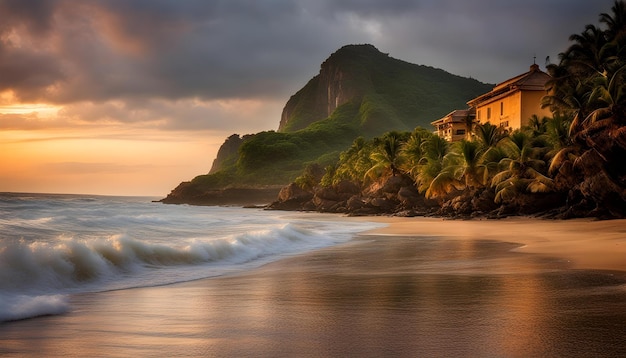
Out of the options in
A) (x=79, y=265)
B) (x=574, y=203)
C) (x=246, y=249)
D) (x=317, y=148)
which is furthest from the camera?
(x=317, y=148)

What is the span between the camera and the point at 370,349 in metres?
5.91

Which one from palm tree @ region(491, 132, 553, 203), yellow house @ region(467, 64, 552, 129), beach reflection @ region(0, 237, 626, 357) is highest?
yellow house @ region(467, 64, 552, 129)

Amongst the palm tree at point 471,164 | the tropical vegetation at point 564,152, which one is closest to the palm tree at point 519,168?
the tropical vegetation at point 564,152

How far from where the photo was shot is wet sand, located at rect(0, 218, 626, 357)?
19.7 feet

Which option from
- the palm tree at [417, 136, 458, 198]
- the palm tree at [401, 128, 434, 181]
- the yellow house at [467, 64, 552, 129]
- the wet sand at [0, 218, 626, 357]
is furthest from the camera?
the palm tree at [401, 128, 434, 181]

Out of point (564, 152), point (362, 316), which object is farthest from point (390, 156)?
point (362, 316)

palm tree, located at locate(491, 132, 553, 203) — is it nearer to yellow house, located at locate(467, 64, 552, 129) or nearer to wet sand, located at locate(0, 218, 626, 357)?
yellow house, located at locate(467, 64, 552, 129)

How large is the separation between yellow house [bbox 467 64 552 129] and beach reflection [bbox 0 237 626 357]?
152 ft

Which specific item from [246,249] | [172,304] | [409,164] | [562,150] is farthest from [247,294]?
[409,164]

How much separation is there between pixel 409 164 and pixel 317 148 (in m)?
125

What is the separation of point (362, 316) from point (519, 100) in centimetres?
5293

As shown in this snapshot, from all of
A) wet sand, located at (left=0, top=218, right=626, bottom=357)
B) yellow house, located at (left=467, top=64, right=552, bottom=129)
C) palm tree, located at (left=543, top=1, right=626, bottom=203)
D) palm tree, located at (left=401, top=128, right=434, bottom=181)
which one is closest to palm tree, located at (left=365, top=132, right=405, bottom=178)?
palm tree, located at (left=401, top=128, right=434, bottom=181)

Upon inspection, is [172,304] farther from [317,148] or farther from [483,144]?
[317,148]

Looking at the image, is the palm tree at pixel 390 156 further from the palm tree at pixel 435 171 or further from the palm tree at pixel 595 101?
the palm tree at pixel 595 101
